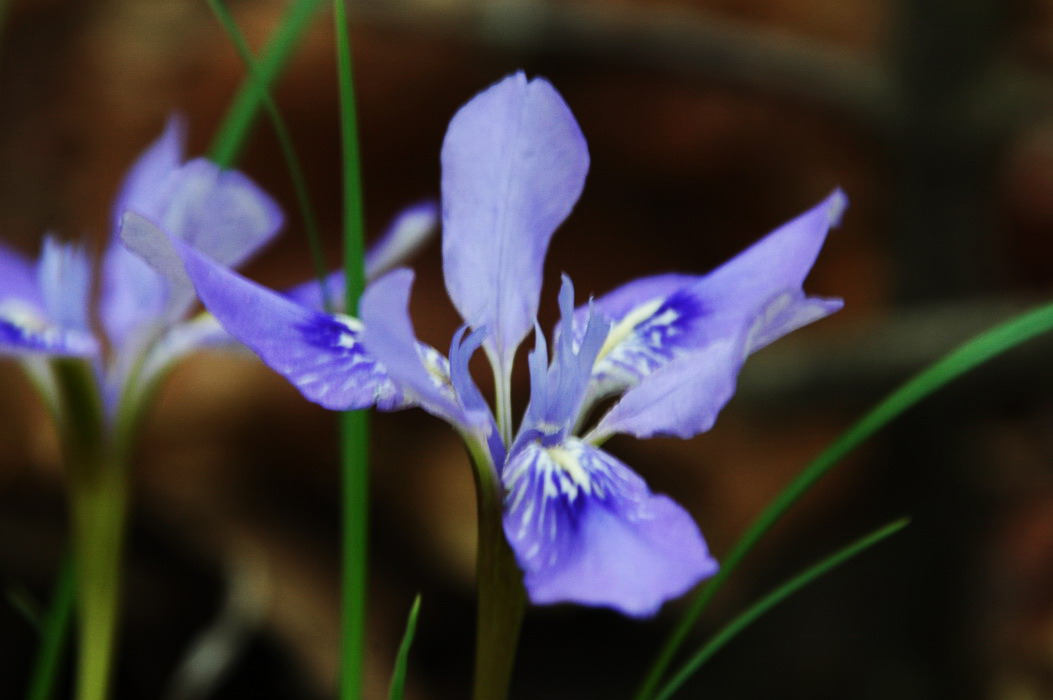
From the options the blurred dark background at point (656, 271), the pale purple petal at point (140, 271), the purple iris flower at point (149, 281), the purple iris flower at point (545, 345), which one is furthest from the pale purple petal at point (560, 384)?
the blurred dark background at point (656, 271)

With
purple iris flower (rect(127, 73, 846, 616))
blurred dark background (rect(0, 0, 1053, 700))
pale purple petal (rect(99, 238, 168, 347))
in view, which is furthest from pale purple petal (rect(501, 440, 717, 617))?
blurred dark background (rect(0, 0, 1053, 700))

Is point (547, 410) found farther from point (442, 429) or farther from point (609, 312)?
point (442, 429)

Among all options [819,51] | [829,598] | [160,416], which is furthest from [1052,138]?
[160,416]

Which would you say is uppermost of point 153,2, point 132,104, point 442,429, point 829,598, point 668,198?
point 153,2

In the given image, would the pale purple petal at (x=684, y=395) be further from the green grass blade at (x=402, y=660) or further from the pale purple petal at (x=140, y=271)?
the pale purple petal at (x=140, y=271)

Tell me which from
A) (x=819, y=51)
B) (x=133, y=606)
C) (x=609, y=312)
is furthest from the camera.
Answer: (x=819, y=51)

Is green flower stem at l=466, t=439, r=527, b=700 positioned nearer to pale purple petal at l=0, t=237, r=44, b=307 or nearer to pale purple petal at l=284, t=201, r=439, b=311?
pale purple petal at l=284, t=201, r=439, b=311
